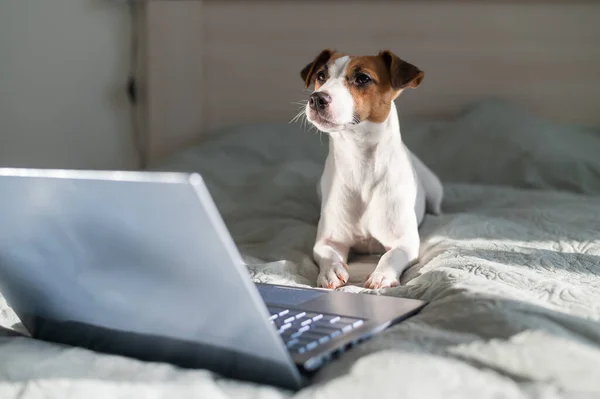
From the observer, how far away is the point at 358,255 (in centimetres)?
173

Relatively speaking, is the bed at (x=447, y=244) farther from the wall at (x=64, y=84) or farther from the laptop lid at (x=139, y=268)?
the wall at (x=64, y=84)

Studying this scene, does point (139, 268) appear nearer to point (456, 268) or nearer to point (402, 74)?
point (456, 268)

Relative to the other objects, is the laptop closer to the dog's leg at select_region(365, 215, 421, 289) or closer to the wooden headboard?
the dog's leg at select_region(365, 215, 421, 289)

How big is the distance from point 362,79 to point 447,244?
14.8 inches

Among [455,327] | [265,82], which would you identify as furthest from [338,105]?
[265,82]

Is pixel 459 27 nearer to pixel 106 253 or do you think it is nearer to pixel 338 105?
pixel 338 105

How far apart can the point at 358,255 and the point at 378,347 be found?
842 mm

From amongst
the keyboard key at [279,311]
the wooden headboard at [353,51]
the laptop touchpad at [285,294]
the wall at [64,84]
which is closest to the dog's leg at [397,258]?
the laptop touchpad at [285,294]

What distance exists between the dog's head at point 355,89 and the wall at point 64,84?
144 centimetres

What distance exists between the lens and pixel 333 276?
140 centimetres

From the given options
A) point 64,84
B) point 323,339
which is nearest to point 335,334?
point 323,339

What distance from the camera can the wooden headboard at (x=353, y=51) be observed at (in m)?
2.71

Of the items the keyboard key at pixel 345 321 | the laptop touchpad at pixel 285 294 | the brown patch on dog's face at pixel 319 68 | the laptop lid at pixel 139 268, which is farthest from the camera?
the brown patch on dog's face at pixel 319 68

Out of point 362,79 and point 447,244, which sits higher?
point 362,79
